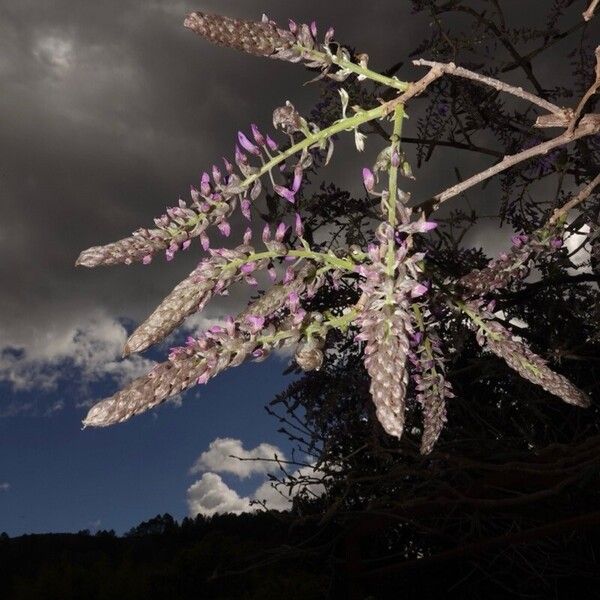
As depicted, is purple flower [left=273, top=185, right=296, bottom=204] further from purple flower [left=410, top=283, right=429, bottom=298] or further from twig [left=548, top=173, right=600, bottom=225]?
twig [left=548, top=173, right=600, bottom=225]

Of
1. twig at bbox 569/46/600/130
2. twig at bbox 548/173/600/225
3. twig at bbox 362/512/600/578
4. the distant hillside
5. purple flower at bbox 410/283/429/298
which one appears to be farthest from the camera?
the distant hillside

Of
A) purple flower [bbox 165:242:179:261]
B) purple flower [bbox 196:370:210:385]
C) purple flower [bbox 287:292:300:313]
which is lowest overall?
purple flower [bbox 196:370:210:385]

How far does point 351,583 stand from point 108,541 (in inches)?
67.6

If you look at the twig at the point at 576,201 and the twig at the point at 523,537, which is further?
the twig at the point at 523,537

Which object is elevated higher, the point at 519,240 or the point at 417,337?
the point at 519,240

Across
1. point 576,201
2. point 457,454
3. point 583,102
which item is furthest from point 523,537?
point 583,102

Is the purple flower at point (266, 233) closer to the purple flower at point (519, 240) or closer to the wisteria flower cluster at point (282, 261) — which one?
the wisteria flower cluster at point (282, 261)

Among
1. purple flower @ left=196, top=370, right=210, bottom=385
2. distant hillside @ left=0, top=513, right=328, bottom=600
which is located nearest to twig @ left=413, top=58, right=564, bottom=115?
purple flower @ left=196, top=370, right=210, bottom=385

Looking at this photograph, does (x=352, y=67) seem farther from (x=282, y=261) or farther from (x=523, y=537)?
(x=523, y=537)

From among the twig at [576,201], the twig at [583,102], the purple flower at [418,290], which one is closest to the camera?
the purple flower at [418,290]

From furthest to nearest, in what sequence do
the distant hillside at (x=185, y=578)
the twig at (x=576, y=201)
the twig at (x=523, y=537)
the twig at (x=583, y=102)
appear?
1. the distant hillside at (x=185, y=578)
2. the twig at (x=523, y=537)
3. the twig at (x=576, y=201)
4. the twig at (x=583, y=102)

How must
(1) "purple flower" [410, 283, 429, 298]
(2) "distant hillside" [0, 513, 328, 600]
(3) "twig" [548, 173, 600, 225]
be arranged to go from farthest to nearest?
(2) "distant hillside" [0, 513, 328, 600], (3) "twig" [548, 173, 600, 225], (1) "purple flower" [410, 283, 429, 298]

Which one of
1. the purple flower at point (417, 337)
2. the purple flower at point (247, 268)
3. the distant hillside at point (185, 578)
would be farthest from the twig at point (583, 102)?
the distant hillside at point (185, 578)

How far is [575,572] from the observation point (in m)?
2.09
